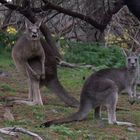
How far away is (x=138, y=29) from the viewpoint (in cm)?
1462

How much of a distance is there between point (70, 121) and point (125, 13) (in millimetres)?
7718

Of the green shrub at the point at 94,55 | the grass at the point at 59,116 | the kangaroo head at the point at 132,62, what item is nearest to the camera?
the grass at the point at 59,116

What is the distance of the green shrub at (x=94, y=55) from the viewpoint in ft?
43.1

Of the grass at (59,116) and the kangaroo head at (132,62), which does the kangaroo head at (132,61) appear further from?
the grass at (59,116)

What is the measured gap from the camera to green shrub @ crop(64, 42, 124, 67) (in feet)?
43.1

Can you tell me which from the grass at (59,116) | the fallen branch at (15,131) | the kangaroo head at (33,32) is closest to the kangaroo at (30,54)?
the kangaroo head at (33,32)

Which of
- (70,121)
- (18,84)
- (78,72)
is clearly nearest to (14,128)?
(70,121)

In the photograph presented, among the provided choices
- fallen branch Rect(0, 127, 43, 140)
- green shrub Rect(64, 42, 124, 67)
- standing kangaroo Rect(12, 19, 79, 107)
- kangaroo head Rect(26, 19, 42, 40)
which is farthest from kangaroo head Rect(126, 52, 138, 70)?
green shrub Rect(64, 42, 124, 67)

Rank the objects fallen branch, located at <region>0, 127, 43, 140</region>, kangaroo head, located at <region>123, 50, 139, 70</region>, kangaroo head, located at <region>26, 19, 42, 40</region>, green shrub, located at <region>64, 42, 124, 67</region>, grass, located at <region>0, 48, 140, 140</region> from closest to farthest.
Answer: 1. fallen branch, located at <region>0, 127, 43, 140</region>
2. grass, located at <region>0, 48, 140, 140</region>
3. kangaroo head, located at <region>123, 50, 139, 70</region>
4. kangaroo head, located at <region>26, 19, 42, 40</region>
5. green shrub, located at <region>64, 42, 124, 67</region>

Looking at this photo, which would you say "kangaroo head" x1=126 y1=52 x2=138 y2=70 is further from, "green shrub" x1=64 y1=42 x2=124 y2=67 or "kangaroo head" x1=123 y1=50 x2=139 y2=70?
"green shrub" x1=64 y1=42 x2=124 y2=67

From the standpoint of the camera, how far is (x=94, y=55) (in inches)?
532

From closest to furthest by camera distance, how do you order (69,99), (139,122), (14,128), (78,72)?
(14,128)
(139,122)
(69,99)
(78,72)

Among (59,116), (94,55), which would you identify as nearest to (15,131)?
(59,116)

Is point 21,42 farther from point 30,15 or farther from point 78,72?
point 78,72
